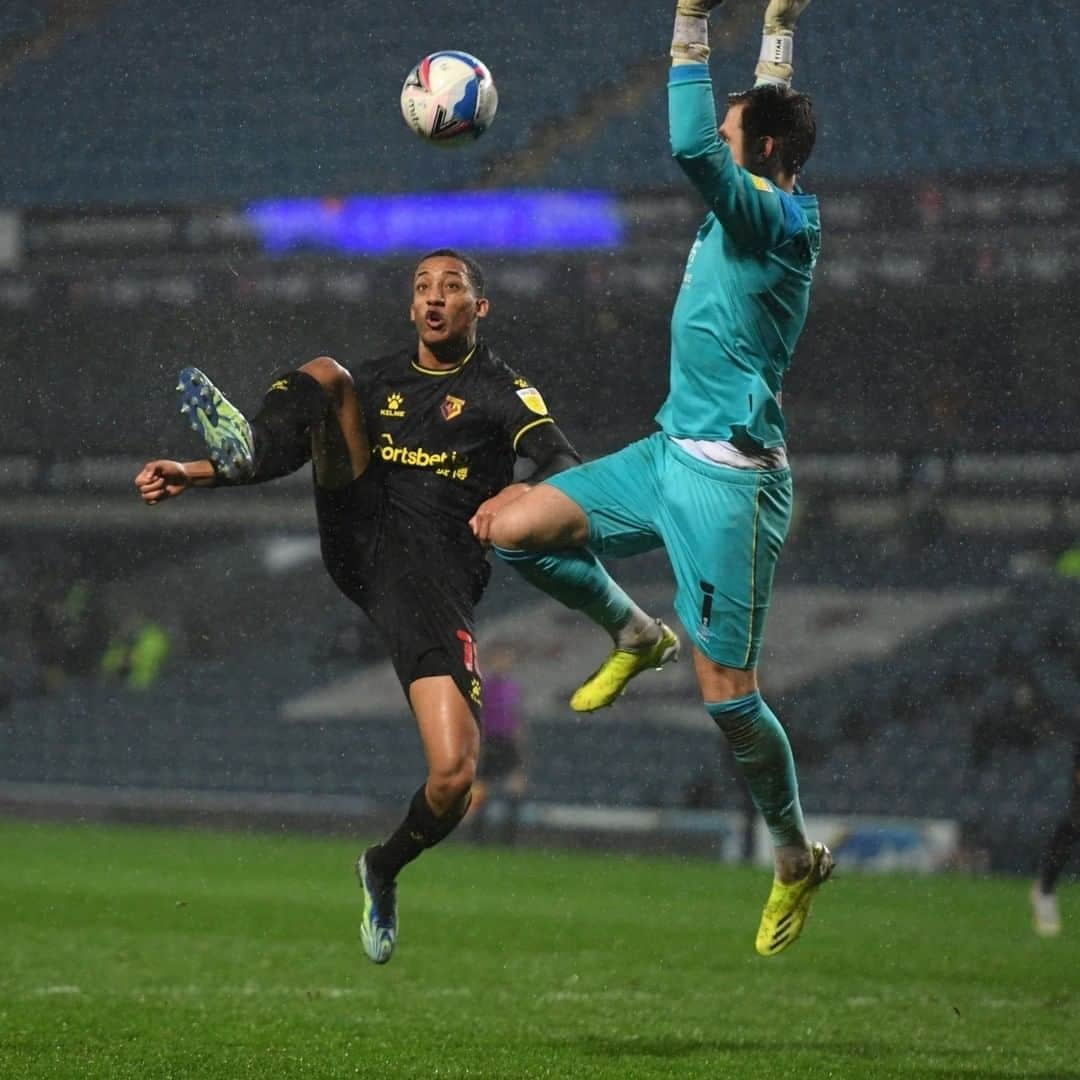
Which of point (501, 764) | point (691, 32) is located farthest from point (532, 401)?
point (501, 764)

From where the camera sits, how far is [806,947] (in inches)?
391

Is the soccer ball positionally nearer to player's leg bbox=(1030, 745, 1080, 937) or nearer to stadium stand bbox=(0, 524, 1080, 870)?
player's leg bbox=(1030, 745, 1080, 937)

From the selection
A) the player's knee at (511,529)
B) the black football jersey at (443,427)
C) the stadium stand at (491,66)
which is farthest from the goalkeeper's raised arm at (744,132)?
the stadium stand at (491,66)

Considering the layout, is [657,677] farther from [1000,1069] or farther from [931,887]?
[1000,1069]

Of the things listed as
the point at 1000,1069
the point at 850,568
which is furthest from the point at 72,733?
the point at 1000,1069

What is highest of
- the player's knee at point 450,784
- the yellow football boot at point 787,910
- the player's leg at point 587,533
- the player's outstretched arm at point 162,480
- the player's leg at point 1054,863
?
the player's outstretched arm at point 162,480

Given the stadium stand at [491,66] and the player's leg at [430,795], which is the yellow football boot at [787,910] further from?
the stadium stand at [491,66]

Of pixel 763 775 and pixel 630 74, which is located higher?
pixel 630 74

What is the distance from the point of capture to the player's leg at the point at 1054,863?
998 cm

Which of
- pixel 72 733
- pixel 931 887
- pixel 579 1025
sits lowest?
pixel 72 733

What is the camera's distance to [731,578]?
16.8 feet

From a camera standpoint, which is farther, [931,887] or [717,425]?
[931,887]

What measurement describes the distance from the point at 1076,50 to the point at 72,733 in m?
11.1

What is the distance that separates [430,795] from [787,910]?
1.13 metres
